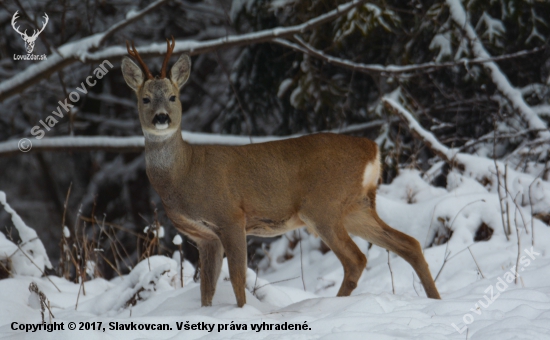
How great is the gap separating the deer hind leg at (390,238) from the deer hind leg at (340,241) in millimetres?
268

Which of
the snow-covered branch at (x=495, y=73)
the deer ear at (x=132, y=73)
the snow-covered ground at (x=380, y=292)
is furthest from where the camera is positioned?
the snow-covered branch at (x=495, y=73)

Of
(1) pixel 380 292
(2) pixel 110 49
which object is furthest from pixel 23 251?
(1) pixel 380 292

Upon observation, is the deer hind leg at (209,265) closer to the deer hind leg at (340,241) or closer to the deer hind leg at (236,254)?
the deer hind leg at (236,254)

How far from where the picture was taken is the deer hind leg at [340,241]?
4.62 metres

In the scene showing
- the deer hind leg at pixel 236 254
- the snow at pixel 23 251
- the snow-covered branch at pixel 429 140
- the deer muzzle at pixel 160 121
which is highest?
the snow-covered branch at pixel 429 140

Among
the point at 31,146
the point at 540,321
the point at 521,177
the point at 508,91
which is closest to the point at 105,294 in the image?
the point at 540,321

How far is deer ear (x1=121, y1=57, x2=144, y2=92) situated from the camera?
15.2 ft

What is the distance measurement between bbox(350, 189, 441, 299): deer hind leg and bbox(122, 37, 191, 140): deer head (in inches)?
59.3

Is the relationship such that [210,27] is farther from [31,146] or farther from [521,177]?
[521,177]

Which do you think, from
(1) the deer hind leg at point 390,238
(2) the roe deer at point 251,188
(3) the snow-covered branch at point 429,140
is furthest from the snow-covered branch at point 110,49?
(1) the deer hind leg at point 390,238

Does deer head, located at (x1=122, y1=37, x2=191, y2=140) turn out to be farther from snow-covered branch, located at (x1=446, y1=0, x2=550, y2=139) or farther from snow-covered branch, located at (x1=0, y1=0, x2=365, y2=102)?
snow-covered branch, located at (x1=446, y1=0, x2=550, y2=139)

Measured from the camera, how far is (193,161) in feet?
15.0

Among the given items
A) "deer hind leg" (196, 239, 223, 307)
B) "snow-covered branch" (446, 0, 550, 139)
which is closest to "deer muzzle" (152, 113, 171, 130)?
"deer hind leg" (196, 239, 223, 307)

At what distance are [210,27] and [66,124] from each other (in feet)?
10.8
